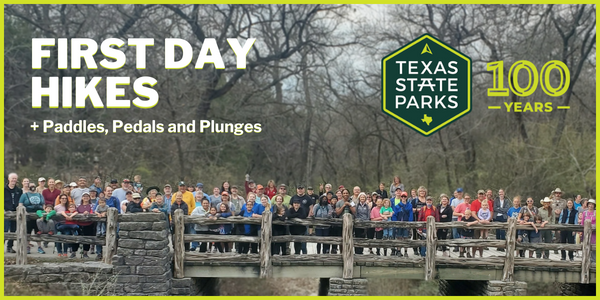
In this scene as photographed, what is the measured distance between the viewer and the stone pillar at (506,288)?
12898 mm

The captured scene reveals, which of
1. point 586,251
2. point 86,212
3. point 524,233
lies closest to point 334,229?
point 524,233

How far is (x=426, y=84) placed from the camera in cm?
1817

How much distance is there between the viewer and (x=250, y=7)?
81.0ft

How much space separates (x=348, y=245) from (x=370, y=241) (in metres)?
0.38

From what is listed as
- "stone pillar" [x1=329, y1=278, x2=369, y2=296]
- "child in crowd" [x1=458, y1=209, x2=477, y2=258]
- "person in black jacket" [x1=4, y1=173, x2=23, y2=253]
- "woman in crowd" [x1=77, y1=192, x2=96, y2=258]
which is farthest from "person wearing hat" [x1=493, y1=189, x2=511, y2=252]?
"person in black jacket" [x1=4, y1=173, x2=23, y2=253]

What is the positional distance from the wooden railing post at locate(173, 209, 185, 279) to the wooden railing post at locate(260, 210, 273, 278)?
4.35 feet

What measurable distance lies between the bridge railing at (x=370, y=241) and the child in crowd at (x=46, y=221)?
6.74ft

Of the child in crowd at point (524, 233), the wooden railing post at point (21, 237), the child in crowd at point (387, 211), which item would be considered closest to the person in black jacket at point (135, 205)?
the wooden railing post at point (21, 237)

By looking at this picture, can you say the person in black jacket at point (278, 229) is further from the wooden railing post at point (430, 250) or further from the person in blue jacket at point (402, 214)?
the wooden railing post at point (430, 250)

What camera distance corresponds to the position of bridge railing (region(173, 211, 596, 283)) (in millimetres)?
12438

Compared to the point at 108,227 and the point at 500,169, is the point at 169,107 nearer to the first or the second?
the point at 500,169

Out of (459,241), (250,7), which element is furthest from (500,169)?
(459,241)

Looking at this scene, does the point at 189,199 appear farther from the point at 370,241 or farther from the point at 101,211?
the point at 370,241

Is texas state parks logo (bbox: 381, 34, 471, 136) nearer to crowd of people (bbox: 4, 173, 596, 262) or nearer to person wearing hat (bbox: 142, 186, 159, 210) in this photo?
crowd of people (bbox: 4, 173, 596, 262)
